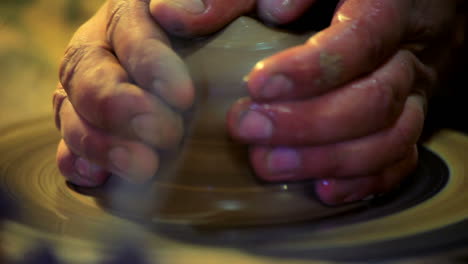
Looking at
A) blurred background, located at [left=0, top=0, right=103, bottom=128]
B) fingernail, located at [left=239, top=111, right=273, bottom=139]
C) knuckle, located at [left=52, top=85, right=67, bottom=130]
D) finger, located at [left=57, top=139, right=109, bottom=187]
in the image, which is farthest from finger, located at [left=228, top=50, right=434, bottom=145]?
blurred background, located at [left=0, top=0, right=103, bottom=128]

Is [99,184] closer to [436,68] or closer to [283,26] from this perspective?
[283,26]

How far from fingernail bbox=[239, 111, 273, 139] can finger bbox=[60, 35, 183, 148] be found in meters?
0.11

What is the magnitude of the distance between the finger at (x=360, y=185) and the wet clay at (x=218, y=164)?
17mm

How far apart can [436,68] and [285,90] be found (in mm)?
609

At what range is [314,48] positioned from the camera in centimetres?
81

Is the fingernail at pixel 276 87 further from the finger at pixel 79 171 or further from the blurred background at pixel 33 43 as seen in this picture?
the blurred background at pixel 33 43

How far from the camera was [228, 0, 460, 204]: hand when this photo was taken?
800 mm

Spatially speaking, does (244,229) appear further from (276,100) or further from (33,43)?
(33,43)

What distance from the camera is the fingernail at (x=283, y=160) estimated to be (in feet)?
2.71

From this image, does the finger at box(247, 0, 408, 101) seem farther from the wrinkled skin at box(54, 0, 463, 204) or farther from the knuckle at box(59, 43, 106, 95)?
the knuckle at box(59, 43, 106, 95)

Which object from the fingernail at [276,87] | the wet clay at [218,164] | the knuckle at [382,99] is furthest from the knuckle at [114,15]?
the knuckle at [382,99]

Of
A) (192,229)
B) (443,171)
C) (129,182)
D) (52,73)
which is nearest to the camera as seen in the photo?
(192,229)

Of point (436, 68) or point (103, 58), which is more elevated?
point (103, 58)

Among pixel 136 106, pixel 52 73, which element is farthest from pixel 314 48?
pixel 52 73
